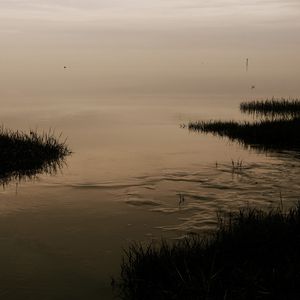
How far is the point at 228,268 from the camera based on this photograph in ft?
26.1

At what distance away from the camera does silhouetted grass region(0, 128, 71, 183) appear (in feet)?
53.9

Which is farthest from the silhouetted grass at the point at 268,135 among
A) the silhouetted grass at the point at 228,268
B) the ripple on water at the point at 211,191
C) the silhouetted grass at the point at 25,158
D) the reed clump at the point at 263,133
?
the silhouetted grass at the point at 228,268

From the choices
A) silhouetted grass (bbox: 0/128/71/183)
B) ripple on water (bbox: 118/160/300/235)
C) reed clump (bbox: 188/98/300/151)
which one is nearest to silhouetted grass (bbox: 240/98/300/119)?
reed clump (bbox: 188/98/300/151)

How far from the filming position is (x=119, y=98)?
5278 cm

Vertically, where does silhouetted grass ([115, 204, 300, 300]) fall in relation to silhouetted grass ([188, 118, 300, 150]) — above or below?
below

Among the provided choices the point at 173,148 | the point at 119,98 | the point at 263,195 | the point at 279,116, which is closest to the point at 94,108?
the point at 119,98

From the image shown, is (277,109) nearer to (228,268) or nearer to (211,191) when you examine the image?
(211,191)

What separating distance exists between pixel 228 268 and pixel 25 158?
35.4ft

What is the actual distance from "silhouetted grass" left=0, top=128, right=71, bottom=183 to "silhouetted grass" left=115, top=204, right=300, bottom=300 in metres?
8.36

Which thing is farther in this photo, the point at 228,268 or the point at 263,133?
the point at 263,133

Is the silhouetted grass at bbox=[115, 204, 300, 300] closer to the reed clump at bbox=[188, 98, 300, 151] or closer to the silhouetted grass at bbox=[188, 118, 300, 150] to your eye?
the reed clump at bbox=[188, 98, 300, 151]

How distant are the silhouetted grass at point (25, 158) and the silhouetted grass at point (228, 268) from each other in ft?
27.4

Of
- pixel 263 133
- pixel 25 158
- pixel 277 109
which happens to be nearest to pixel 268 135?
pixel 263 133

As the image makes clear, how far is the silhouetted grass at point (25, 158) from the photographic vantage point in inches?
647
